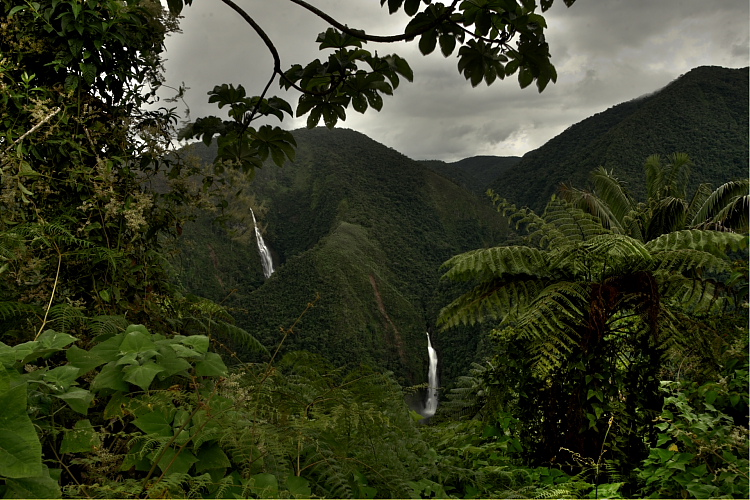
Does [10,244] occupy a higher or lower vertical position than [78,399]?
higher

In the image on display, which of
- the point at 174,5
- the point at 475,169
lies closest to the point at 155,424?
the point at 174,5

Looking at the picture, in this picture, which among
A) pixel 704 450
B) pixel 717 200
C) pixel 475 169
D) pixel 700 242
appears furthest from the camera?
pixel 475 169

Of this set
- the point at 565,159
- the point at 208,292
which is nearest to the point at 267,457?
the point at 208,292

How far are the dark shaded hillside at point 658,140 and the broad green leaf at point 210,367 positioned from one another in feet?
76.9

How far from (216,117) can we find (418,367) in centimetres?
1897

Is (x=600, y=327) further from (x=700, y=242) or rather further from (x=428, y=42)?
(x=428, y=42)

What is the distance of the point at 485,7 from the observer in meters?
1.33

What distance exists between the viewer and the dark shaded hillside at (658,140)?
23070 mm

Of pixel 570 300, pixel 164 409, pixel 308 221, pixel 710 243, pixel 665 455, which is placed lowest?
pixel 665 455

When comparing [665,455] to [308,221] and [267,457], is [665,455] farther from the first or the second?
[308,221]

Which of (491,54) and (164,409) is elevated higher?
(491,54)

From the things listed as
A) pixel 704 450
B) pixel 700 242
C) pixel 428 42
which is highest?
pixel 428 42

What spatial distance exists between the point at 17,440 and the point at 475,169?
4326 centimetres

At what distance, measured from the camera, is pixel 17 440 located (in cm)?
77
